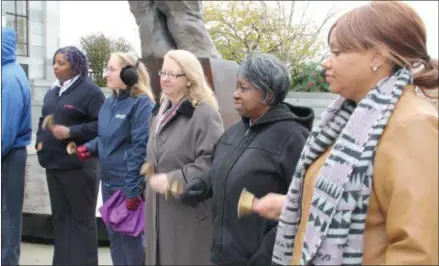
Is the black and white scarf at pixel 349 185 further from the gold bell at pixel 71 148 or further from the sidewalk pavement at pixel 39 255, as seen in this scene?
the sidewalk pavement at pixel 39 255

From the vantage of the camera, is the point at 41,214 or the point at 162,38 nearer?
the point at 41,214

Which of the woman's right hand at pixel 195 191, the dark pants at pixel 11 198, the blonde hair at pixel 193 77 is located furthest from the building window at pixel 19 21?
the woman's right hand at pixel 195 191

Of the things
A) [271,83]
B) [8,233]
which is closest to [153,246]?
[271,83]

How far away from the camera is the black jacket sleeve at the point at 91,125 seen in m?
4.05

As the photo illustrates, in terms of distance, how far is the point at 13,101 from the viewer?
4.03m

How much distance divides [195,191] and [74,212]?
1815mm

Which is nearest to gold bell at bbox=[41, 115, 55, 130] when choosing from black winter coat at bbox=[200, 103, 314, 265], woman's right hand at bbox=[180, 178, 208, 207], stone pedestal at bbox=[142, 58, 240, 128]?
stone pedestal at bbox=[142, 58, 240, 128]

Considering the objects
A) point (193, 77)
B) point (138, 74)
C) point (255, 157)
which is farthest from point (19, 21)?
point (255, 157)

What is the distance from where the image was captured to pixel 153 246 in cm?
315

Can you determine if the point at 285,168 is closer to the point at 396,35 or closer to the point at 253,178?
the point at 253,178

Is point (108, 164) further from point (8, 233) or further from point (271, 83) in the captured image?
point (271, 83)

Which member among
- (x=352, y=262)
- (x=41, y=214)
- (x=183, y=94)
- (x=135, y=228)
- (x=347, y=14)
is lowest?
(x=41, y=214)

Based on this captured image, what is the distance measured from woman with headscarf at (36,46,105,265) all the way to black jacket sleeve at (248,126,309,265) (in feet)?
6.69

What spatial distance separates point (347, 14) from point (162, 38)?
461 cm
